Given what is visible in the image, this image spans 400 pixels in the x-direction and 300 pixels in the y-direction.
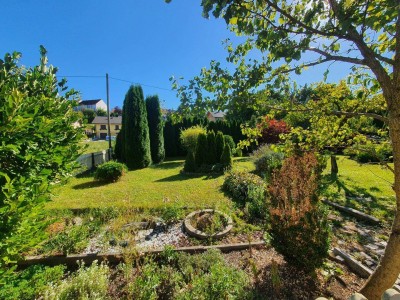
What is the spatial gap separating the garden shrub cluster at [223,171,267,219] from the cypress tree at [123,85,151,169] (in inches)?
251

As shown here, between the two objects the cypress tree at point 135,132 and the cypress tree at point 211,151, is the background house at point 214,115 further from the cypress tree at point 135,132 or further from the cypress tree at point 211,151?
the cypress tree at point 135,132

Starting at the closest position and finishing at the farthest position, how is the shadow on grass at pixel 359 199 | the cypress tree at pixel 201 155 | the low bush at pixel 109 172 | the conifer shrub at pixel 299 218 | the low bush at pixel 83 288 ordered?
1. the low bush at pixel 83 288
2. the conifer shrub at pixel 299 218
3. the shadow on grass at pixel 359 199
4. the low bush at pixel 109 172
5. the cypress tree at pixel 201 155

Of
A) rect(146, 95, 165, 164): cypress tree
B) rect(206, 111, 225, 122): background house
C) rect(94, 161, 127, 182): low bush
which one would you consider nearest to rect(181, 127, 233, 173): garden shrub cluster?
rect(206, 111, 225, 122): background house

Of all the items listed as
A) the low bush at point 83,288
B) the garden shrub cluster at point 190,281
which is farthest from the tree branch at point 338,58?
the low bush at point 83,288

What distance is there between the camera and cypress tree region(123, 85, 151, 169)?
1210 cm

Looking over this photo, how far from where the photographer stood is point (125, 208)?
17.8ft

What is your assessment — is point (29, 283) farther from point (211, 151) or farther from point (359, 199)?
point (211, 151)

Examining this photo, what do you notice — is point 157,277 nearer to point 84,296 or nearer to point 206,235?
point 84,296

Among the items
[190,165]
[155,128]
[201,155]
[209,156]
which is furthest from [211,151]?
[155,128]

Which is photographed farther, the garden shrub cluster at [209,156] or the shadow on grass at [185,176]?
the garden shrub cluster at [209,156]

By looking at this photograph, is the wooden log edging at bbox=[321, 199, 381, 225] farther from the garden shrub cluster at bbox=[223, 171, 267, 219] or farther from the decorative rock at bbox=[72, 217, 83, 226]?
the decorative rock at bbox=[72, 217, 83, 226]

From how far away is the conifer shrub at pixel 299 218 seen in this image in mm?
2658

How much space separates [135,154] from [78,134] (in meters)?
9.44

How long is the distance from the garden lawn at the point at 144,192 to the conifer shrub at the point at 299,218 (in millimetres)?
2647
